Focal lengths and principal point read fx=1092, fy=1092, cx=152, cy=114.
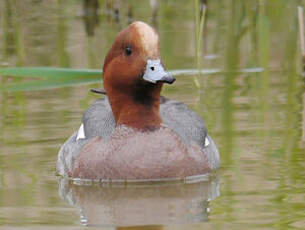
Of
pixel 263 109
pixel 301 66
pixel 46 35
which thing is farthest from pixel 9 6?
pixel 263 109

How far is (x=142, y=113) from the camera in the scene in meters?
8.22

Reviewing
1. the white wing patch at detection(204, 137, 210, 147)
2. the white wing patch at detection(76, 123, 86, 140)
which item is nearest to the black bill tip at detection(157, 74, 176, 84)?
the white wing patch at detection(204, 137, 210, 147)

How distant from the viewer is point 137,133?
8156 mm

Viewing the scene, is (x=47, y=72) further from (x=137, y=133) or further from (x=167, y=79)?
(x=167, y=79)

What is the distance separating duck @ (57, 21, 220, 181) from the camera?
313 inches

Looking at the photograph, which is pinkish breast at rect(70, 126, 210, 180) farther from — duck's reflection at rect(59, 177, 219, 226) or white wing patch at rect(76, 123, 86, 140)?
white wing patch at rect(76, 123, 86, 140)

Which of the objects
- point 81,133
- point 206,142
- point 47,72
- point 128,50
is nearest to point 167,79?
point 128,50

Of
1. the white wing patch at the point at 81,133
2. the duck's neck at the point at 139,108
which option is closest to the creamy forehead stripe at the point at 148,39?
the duck's neck at the point at 139,108

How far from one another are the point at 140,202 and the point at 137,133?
85 cm

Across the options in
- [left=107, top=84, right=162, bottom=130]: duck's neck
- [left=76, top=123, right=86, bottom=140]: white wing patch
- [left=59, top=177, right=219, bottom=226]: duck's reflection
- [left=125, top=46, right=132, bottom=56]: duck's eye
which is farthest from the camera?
[left=76, top=123, right=86, bottom=140]: white wing patch

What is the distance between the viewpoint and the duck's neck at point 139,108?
26.9ft

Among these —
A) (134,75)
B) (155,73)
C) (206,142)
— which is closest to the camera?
(155,73)

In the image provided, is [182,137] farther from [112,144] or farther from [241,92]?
[241,92]

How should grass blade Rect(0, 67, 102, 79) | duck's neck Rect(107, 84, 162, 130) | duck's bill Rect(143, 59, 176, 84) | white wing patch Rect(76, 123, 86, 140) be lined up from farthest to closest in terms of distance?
grass blade Rect(0, 67, 102, 79)
white wing patch Rect(76, 123, 86, 140)
duck's neck Rect(107, 84, 162, 130)
duck's bill Rect(143, 59, 176, 84)
